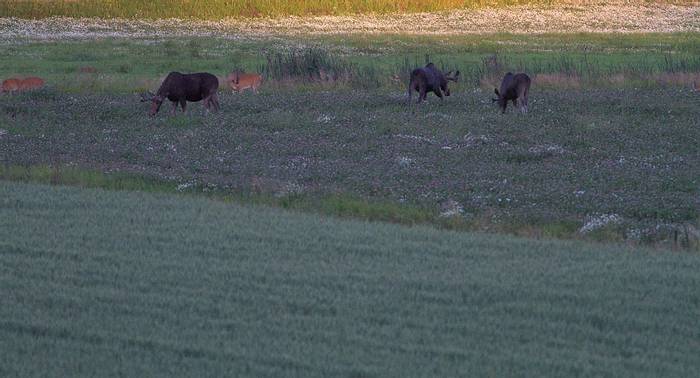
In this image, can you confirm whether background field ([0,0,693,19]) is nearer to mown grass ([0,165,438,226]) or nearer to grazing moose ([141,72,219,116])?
grazing moose ([141,72,219,116])

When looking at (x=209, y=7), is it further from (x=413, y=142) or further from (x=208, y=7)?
(x=413, y=142)

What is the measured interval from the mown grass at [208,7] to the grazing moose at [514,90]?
32.4 meters

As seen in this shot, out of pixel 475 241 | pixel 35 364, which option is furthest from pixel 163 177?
pixel 35 364

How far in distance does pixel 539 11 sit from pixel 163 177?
4501 centimetres

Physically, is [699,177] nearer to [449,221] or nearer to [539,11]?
[449,221]

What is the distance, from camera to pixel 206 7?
179 feet

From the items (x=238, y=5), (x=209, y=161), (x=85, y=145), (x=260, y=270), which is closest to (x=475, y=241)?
(x=260, y=270)

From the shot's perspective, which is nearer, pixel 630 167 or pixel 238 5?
pixel 630 167

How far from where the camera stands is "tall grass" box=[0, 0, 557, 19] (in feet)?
170

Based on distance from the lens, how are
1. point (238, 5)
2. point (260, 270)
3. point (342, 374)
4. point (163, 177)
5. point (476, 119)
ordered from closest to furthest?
point (342, 374) → point (260, 270) → point (163, 177) → point (476, 119) → point (238, 5)

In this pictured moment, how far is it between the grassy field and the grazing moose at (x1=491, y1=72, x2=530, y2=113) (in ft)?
1.76

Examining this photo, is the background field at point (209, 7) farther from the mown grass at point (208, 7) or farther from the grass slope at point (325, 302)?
the grass slope at point (325, 302)

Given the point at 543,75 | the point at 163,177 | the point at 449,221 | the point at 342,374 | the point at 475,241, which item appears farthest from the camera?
the point at 543,75

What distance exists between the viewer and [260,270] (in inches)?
396
